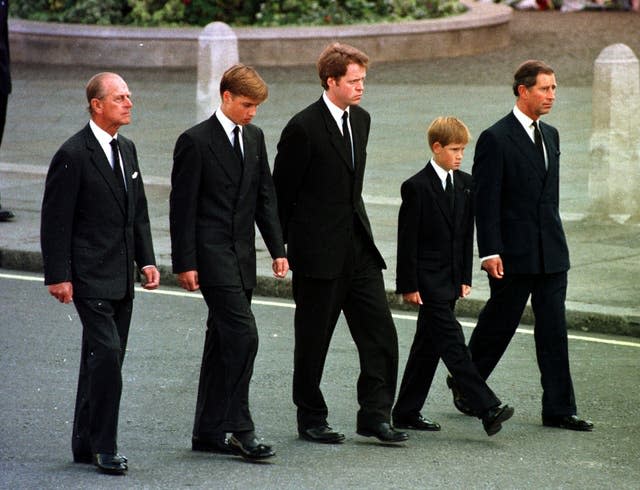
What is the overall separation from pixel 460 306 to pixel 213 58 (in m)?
5.46

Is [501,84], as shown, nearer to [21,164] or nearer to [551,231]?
[21,164]

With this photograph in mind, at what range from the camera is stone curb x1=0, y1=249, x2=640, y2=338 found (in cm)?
994

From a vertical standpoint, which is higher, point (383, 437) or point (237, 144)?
point (237, 144)

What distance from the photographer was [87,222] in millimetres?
6852

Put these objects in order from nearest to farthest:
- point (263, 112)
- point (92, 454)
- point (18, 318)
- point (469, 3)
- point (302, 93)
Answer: point (92, 454)
point (18, 318)
point (263, 112)
point (302, 93)
point (469, 3)

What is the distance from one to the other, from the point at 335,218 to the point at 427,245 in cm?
51

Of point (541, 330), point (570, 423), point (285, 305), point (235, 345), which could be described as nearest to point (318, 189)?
point (235, 345)

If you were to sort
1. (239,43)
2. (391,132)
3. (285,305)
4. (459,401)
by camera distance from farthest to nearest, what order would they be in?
(239,43), (391,132), (285,305), (459,401)

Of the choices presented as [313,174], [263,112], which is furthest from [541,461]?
[263,112]

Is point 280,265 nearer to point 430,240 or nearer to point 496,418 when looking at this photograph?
point 430,240

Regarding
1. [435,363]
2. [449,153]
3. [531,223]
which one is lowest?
[435,363]

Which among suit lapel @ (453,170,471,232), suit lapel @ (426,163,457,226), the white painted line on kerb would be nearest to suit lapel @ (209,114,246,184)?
suit lapel @ (426,163,457,226)

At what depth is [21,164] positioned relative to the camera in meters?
16.0

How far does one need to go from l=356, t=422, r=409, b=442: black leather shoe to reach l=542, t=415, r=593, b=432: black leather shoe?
795 millimetres
